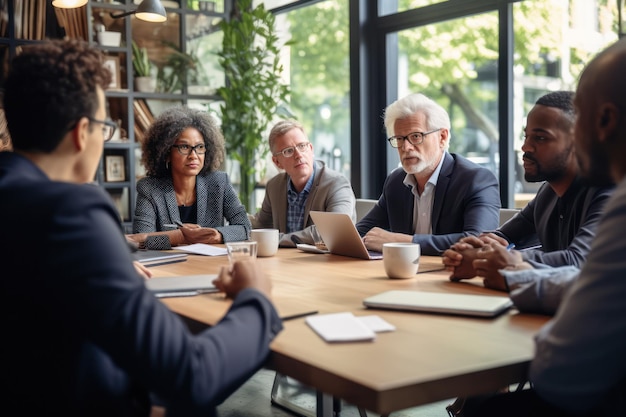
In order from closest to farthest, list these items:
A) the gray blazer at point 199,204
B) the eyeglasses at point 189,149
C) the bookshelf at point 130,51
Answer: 1. the gray blazer at point 199,204
2. the eyeglasses at point 189,149
3. the bookshelf at point 130,51

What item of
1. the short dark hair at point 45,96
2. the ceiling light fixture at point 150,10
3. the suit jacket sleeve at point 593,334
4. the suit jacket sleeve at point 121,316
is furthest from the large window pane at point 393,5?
the suit jacket sleeve at point 121,316

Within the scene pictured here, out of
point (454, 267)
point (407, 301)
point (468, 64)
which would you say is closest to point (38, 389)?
point (407, 301)

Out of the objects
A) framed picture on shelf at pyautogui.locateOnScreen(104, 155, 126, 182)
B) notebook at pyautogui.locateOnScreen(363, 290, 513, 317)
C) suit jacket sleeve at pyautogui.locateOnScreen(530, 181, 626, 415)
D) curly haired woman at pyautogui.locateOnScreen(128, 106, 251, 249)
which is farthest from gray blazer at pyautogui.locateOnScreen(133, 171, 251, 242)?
suit jacket sleeve at pyautogui.locateOnScreen(530, 181, 626, 415)

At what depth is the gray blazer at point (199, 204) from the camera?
3.38 m

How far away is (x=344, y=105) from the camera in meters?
11.1

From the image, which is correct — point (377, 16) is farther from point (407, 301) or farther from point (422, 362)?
point (422, 362)

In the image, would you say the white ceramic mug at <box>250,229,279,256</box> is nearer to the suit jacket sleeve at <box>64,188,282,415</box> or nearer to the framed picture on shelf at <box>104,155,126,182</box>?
the suit jacket sleeve at <box>64,188,282,415</box>

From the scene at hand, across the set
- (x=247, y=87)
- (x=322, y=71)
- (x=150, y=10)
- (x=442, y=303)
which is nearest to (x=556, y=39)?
(x=247, y=87)

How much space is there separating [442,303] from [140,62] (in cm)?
432

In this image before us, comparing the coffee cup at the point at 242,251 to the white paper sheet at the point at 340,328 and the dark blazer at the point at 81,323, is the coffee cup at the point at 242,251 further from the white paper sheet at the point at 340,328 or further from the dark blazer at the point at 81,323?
the dark blazer at the point at 81,323

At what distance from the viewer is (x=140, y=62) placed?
534 cm

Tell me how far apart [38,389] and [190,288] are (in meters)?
0.71

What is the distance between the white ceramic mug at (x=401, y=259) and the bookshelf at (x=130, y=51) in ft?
11.0

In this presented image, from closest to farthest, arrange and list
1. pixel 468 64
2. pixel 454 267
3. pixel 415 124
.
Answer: pixel 454 267 < pixel 415 124 < pixel 468 64
